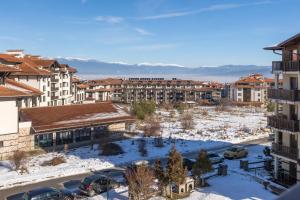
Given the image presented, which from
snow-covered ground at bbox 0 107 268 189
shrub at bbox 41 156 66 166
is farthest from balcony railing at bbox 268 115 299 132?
shrub at bbox 41 156 66 166

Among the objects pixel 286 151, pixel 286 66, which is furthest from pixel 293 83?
pixel 286 151

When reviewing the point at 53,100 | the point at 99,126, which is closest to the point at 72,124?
the point at 99,126

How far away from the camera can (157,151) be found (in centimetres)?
3944

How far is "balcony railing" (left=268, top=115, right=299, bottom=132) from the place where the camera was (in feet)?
82.9

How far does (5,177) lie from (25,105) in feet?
85.4

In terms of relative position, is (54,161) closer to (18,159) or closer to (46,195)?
(18,159)

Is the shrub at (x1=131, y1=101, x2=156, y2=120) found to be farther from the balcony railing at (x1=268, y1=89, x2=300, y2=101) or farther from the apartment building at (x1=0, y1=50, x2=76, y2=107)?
the balcony railing at (x1=268, y1=89, x2=300, y2=101)

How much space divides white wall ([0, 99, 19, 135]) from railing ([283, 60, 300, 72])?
25114mm

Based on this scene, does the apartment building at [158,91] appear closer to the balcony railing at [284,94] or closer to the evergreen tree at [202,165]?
the balcony railing at [284,94]

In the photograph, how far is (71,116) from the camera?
4397cm

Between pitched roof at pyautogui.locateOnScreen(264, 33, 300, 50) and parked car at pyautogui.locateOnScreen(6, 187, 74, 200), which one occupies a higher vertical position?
pitched roof at pyautogui.locateOnScreen(264, 33, 300, 50)

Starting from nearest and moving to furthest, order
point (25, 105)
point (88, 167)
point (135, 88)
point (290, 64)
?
point (290, 64)
point (88, 167)
point (25, 105)
point (135, 88)

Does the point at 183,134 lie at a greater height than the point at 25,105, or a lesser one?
lesser

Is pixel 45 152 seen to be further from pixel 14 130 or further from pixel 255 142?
pixel 255 142
